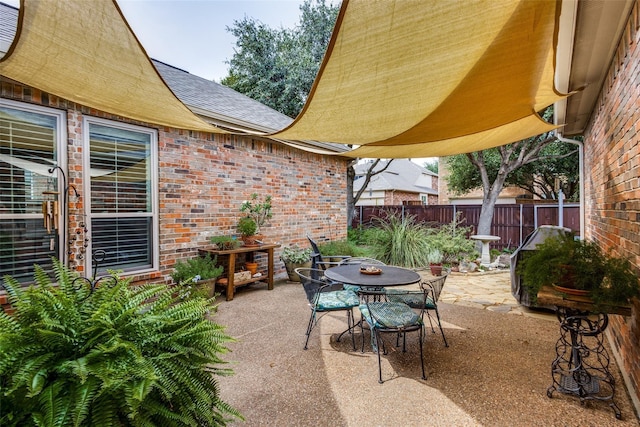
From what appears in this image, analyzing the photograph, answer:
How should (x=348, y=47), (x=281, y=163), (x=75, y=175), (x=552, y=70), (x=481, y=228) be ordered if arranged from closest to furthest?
1. (x=348, y=47)
2. (x=552, y=70)
3. (x=75, y=175)
4. (x=281, y=163)
5. (x=481, y=228)

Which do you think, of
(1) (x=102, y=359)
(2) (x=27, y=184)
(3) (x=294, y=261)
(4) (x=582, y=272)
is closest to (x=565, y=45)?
(4) (x=582, y=272)

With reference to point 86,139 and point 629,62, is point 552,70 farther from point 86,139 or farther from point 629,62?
point 86,139

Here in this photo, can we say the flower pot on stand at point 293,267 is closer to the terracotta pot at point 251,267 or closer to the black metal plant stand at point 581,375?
the terracotta pot at point 251,267

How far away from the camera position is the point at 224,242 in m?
5.03

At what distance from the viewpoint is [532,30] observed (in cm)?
172

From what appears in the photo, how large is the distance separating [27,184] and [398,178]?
65.4 ft

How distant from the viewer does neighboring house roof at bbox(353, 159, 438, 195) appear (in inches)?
782

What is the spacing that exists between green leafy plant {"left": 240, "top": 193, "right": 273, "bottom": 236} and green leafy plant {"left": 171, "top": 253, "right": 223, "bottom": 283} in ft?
3.93

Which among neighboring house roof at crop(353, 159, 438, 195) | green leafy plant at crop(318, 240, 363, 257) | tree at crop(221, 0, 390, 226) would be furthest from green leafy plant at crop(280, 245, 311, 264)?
neighboring house roof at crop(353, 159, 438, 195)

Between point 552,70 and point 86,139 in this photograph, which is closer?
point 552,70

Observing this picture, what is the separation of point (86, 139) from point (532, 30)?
456 cm

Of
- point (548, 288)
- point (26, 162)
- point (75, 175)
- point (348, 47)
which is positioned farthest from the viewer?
point (75, 175)

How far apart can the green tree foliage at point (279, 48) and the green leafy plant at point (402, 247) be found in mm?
6499

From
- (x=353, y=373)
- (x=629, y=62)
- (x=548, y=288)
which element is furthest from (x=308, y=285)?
(x=629, y=62)
